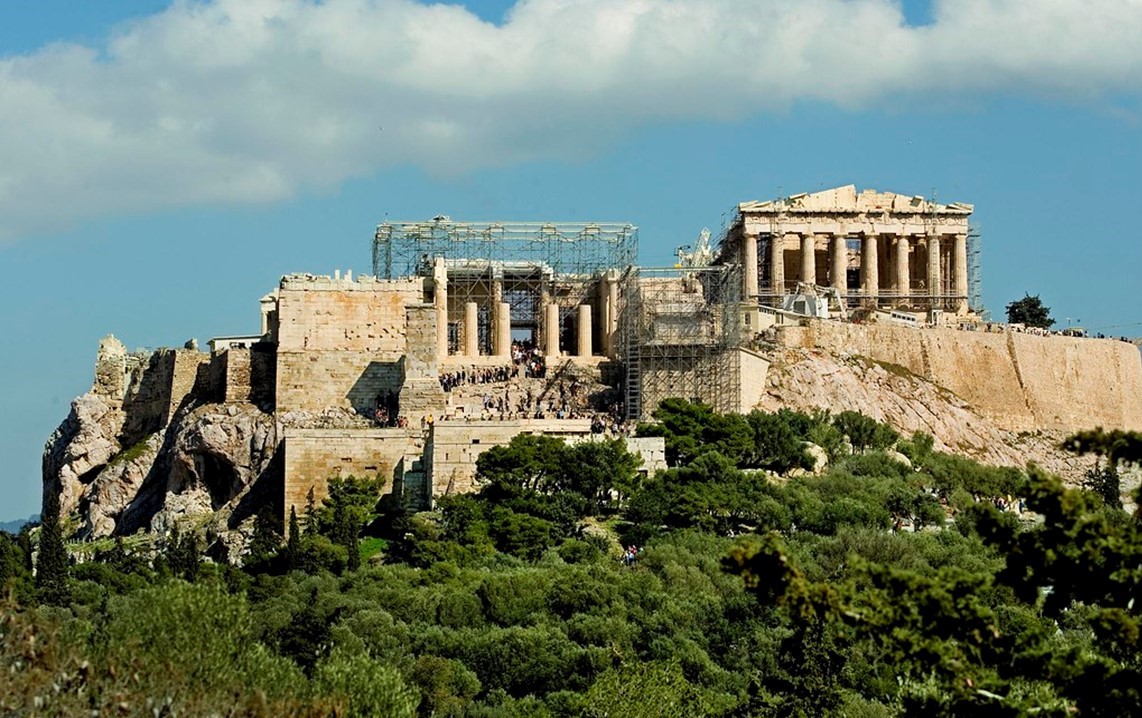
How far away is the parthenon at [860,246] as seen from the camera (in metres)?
81.1

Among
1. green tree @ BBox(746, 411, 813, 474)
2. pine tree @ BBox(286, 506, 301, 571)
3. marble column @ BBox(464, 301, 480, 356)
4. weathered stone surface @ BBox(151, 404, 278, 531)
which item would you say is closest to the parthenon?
marble column @ BBox(464, 301, 480, 356)

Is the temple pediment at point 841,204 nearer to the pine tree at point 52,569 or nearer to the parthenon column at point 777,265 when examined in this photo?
the parthenon column at point 777,265

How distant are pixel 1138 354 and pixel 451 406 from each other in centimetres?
3435

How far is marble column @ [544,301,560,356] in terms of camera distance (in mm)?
69500

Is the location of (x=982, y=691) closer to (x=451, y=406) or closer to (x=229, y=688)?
(x=229, y=688)

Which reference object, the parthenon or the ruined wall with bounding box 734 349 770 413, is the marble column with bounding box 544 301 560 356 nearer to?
the ruined wall with bounding box 734 349 770 413

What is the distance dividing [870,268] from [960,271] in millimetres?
3724

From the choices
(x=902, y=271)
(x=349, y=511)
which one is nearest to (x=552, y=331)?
(x=349, y=511)

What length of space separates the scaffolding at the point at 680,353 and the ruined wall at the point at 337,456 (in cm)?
808

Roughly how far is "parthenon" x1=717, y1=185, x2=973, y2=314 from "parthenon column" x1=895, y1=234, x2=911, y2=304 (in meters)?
0.04

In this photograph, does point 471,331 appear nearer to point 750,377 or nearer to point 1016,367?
point 750,377

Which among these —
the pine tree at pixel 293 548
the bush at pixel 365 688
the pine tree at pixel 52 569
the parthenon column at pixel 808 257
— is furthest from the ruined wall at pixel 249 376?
the bush at pixel 365 688

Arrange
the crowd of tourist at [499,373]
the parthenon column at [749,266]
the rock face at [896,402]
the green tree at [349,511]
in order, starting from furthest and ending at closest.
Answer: the parthenon column at [749,266] → the rock face at [896,402] → the crowd of tourist at [499,373] → the green tree at [349,511]

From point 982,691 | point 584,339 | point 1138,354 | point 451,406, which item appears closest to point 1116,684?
point 982,691
